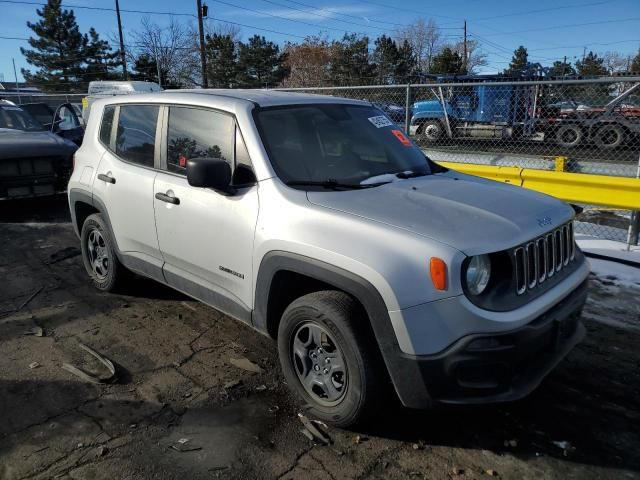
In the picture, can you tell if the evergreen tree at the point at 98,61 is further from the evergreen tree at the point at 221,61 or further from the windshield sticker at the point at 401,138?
the windshield sticker at the point at 401,138

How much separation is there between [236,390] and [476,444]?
59.3 inches

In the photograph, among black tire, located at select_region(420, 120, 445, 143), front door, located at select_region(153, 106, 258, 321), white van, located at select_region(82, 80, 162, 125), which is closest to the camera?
front door, located at select_region(153, 106, 258, 321)

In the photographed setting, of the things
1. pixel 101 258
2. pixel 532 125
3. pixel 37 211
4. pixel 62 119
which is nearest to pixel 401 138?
pixel 101 258

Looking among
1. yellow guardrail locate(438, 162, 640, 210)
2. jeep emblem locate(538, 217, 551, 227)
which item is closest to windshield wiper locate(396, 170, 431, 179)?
jeep emblem locate(538, 217, 551, 227)

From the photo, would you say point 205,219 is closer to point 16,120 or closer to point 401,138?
point 401,138

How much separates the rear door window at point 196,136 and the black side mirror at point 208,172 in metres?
0.23

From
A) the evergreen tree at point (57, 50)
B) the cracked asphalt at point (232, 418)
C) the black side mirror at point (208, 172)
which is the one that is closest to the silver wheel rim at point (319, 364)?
the cracked asphalt at point (232, 418)

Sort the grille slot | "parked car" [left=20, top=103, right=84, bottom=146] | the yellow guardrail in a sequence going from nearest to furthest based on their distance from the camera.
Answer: the grille slot
the yellow guardrail
"parked car" [left=20, top=103, right=84, bottom=146]

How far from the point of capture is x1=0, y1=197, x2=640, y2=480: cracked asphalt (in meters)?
2.62

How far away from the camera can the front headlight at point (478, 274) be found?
247cm

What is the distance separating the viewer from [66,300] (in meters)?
4.81

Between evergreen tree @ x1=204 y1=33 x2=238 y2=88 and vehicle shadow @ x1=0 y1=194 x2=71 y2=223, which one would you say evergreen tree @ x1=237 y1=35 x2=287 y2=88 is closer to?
evergreen tree @ x1=204 y1=33 x2=238 y2=88

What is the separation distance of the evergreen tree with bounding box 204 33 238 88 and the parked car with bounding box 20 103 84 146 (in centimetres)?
3311

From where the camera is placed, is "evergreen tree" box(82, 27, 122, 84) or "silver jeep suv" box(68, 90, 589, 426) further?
"evergreen tree" box(82, 27, 122, 84)
